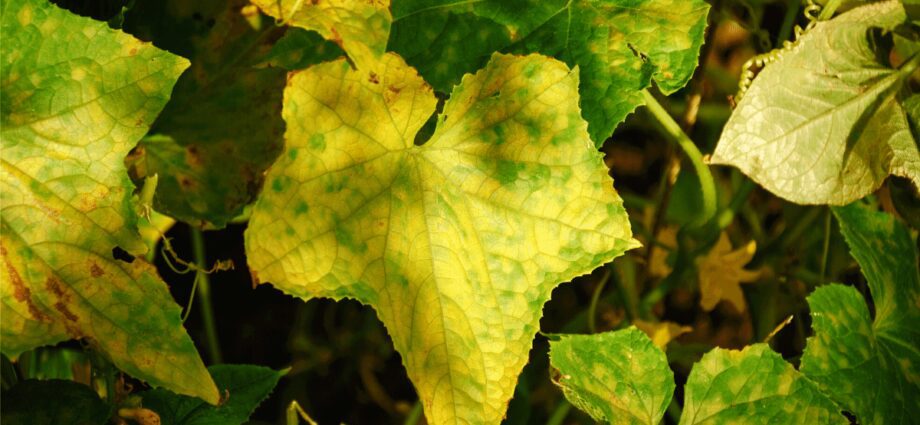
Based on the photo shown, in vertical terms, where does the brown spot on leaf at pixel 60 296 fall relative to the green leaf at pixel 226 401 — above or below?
above

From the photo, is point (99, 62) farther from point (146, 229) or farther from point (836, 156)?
point (836, 156)

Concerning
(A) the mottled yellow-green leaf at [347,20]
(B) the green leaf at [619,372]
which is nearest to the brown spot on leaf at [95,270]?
(A) the mottled yellow-green leaf at [347,20]

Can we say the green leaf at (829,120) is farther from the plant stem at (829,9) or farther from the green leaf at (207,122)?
the green leaf at (207,122)

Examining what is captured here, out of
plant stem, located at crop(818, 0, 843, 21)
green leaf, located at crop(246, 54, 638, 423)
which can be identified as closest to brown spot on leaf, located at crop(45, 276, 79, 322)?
green leaf, located at crop(246, 54, 638, 423)

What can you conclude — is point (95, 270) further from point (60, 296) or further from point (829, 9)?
point (829, 9)

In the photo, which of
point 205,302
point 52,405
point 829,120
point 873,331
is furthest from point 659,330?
point 52,405
